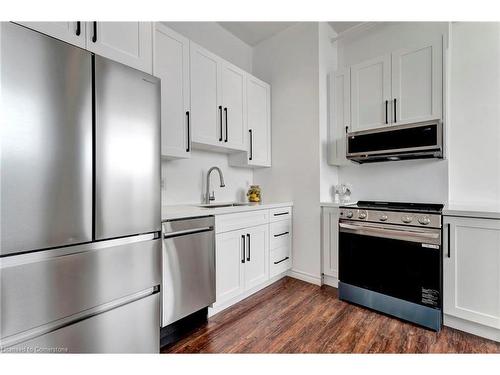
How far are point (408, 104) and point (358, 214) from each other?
1131mm

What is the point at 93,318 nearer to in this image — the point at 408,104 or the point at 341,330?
the point at 341,330

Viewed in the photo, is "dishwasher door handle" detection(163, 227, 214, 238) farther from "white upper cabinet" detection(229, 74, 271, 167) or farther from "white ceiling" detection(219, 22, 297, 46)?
"white ceiling" detection(219, 22, 297, 46)

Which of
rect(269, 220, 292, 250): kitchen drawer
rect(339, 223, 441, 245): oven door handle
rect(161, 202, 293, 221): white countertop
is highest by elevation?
rect(161, 202, 293, 221): white countertop

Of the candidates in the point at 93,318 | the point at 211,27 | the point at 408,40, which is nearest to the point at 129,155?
the point at 93,318

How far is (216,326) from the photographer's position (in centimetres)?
192

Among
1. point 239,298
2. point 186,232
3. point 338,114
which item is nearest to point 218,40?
point 338,114

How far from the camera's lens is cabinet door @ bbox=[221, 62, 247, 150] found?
101 inches

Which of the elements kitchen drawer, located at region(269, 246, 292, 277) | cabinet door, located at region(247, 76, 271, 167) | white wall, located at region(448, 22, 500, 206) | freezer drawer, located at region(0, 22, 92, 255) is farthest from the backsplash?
white wall, located at region(448, 22, 500, 206)

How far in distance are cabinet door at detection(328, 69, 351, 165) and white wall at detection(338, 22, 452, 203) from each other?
0.31 meters

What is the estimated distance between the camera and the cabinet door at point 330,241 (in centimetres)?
261

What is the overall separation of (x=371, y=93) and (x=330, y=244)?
161 centimetres

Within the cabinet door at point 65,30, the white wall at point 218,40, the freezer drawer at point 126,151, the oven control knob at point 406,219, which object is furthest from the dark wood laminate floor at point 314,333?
the white wall at point 218,40

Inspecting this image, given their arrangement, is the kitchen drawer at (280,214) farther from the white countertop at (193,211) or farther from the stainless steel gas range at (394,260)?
the stainless steel gas range at (394,260)

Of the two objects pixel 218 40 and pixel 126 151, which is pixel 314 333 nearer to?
pixel 126 151
